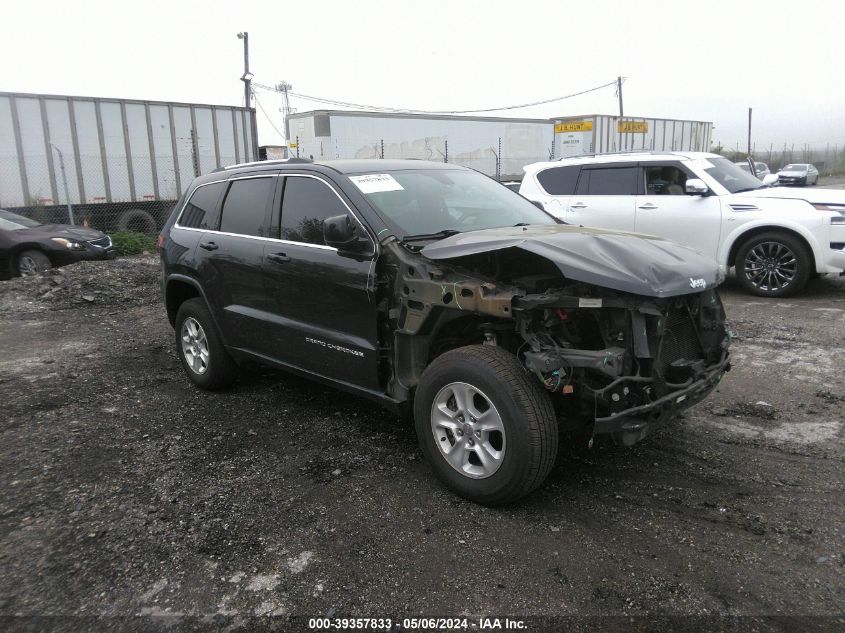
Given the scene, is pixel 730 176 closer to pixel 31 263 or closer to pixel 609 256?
pixel 609 256

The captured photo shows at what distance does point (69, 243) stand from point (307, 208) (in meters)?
9.02

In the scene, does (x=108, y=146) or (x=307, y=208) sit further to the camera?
(x=108, y=146)

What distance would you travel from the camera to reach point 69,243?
11336mm

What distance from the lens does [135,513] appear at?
336 cm

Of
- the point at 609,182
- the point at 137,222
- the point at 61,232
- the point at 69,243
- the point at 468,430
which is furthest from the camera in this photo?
the point at 137,222

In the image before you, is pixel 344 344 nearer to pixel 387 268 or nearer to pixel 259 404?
pixel 387 268

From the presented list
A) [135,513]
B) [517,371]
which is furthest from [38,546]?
[517,371]

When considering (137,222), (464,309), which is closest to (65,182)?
(137,222)

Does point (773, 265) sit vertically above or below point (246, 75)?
below

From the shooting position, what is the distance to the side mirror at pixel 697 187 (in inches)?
326

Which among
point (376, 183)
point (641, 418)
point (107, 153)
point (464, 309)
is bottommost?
point (641, 418)

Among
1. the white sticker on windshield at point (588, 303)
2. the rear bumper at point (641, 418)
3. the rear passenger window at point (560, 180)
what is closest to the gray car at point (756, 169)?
the rear passenger window at point (560, 180)

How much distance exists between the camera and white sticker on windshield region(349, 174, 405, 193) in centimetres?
406

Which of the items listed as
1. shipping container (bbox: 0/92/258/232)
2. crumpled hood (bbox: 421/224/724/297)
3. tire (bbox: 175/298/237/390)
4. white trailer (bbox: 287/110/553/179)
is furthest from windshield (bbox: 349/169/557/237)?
white trailer (bbox: 287/110/553/179)
